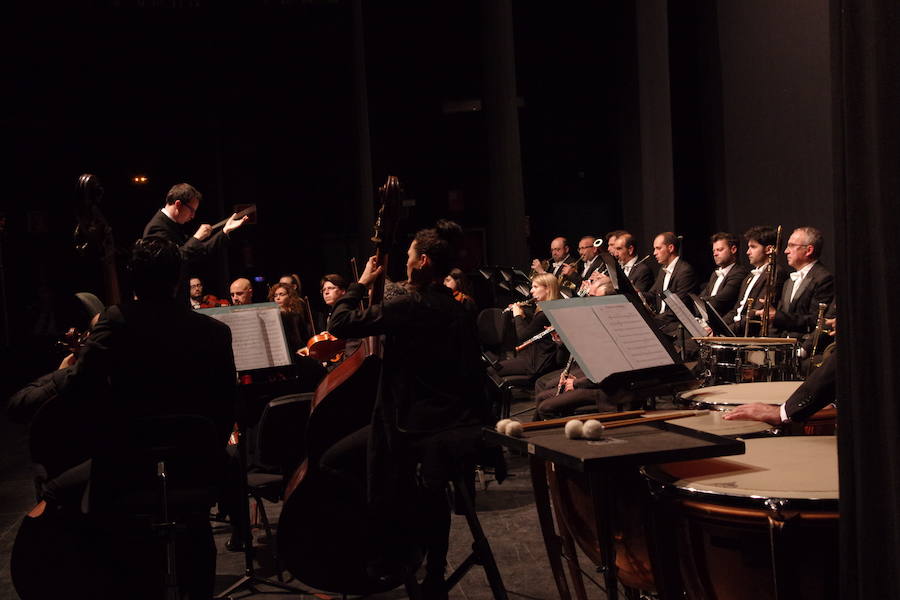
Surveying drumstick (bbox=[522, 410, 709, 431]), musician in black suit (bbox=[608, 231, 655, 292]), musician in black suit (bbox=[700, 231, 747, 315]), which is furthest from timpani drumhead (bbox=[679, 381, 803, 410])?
musician in black suit (bbox=[608, 231, 655, 292])

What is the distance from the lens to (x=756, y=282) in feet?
23.4

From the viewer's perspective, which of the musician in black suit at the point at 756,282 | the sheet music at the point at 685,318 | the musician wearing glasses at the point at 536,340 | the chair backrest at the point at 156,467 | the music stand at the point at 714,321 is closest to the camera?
the chair backrest at the point at 156,467

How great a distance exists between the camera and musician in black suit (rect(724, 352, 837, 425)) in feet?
7.15

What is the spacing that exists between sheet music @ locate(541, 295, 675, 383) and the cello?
805 millimetres

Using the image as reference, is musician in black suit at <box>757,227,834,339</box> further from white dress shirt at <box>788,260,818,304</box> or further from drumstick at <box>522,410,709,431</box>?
drumstick at <box>522,410,709,431</box>

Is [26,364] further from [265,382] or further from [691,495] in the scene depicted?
[691,495]

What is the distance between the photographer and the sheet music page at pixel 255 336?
11.6 ft

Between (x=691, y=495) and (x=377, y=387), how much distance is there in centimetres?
168

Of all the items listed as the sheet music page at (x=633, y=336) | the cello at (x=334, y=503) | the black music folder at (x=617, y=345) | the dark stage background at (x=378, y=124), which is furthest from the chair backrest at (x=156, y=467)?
the dark stage background at (x=378, y=124)

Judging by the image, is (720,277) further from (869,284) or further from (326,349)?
(869,284)

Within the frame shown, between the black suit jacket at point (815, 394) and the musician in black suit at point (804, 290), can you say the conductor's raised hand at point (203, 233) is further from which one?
the musician in black suit at point (804, 290)

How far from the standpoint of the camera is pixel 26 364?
12477 millimetres

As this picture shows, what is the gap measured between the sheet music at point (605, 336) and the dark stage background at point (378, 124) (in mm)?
6700

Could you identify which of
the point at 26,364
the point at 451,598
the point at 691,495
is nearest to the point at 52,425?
the point at 451,598
